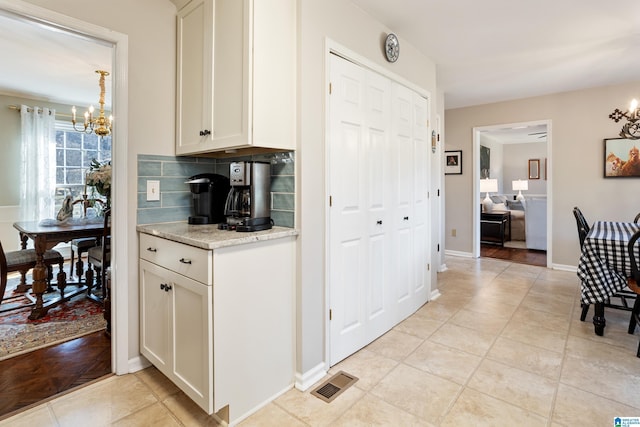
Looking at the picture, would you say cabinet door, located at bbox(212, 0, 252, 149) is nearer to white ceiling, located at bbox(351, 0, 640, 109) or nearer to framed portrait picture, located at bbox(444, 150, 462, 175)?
white ceiling, located at bbox(351, 0, 640, 109)

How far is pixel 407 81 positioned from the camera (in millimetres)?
2887

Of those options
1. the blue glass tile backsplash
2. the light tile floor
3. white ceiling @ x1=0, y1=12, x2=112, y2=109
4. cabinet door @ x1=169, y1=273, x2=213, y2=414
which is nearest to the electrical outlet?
the blue glass tile backsplash

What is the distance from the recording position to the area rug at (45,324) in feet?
8.09

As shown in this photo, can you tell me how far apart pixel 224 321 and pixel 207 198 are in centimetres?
90

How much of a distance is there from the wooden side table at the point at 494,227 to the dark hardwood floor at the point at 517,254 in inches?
7.3

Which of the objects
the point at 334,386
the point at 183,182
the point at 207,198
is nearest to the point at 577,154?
the point at 334,386

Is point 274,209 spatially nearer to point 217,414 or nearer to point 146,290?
point 146,290

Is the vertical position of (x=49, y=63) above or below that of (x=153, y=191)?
above

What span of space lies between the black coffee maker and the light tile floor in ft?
3.31

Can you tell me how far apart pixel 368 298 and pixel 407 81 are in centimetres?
187

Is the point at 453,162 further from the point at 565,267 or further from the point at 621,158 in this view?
the point at 565,267

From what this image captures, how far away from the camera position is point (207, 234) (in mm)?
1720

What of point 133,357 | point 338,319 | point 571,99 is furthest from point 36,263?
point 571,99

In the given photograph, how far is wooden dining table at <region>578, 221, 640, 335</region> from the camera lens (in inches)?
99.9
